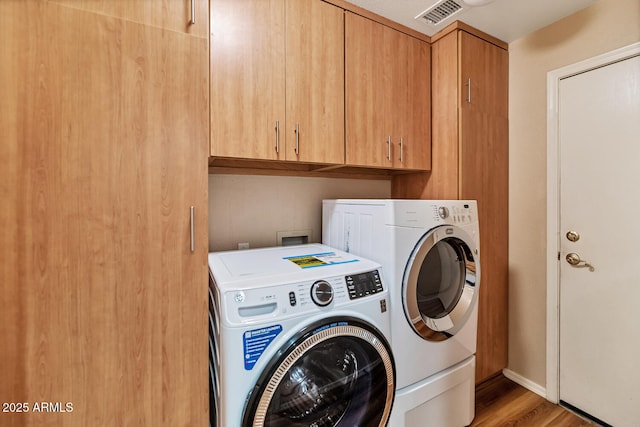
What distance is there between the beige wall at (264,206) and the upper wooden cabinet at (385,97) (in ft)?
1.42

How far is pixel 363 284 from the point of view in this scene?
125 centimetres

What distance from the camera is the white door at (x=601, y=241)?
1583mm

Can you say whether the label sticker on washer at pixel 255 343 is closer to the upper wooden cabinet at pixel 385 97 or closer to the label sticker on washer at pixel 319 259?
the label sticker on washer at pixel 319 259

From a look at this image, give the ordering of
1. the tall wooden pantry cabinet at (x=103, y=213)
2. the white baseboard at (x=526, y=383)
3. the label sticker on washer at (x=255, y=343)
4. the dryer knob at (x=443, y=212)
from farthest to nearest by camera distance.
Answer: the white baseboard at (x=526, y=383) → the dryer knob at (x=443, y=212) → the label sticker on washer at (x=255, y=343) → the tall wooden pantry cabinet at (x=103, y=213)

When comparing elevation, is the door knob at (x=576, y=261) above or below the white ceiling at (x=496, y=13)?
below

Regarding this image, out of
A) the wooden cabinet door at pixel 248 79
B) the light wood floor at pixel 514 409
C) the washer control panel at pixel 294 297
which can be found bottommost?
the light wood floor at pixel 514 409

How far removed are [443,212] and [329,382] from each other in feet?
3.16

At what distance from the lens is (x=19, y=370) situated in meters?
0.82

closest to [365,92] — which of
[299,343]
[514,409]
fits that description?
[299,343]

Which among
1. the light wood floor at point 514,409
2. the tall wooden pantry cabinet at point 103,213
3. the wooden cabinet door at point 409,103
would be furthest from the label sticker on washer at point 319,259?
the light wood floor at point 514,409

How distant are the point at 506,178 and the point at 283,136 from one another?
5.39ft

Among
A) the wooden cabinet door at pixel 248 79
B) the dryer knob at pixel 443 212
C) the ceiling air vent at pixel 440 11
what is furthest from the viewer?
the ceiling air vent at pixel 440 11

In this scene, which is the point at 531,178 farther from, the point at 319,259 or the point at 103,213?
the point at 103,213

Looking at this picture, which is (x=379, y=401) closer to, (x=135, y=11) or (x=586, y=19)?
(x=135, y=11)
